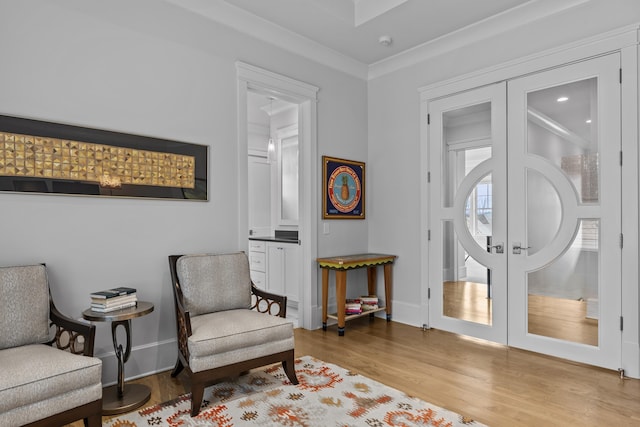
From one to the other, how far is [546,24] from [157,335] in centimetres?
403

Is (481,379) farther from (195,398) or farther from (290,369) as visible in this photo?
(195,398)

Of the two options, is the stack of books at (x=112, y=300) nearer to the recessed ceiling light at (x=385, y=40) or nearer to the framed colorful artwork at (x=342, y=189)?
the framed colorful artwork at (x=342, y=189)

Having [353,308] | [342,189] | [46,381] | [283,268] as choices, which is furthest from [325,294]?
[46,381]

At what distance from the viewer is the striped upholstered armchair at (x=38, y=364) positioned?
1.76m

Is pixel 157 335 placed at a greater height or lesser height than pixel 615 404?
greater

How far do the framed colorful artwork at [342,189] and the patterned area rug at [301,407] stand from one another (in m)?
1.95

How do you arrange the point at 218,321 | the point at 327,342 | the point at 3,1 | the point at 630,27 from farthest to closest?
1. the point at 327,342
2. the point at 630,27
3. the point at 218,321
4. the point at 3,1

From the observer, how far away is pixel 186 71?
3.23m

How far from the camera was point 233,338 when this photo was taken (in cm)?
247

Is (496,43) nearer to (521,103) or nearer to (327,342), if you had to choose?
(521,103)

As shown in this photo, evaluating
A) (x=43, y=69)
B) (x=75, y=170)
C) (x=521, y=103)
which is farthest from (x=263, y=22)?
(x=521, y=103)

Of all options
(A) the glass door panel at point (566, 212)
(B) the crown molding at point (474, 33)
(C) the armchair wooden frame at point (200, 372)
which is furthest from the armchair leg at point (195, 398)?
(B) the crown molding at point (474, 33)

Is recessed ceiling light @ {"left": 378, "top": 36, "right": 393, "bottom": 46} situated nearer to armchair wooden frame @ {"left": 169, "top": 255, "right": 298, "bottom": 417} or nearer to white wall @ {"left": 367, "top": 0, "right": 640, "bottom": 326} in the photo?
white wall @ {"left": 367, "top": 0, "right": 640, "bottom": 326}

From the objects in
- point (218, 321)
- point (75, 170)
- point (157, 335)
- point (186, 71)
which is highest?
point (186, 71)
